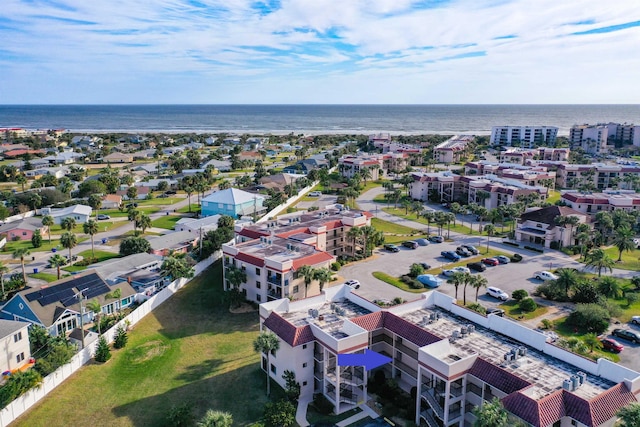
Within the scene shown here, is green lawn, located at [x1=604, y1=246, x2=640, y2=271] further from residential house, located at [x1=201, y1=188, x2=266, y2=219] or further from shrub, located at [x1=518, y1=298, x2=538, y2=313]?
residential house, located at [x1=201, y1=188, x2=266, y2=219]

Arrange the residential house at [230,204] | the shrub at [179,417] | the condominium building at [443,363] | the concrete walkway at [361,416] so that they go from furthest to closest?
the residential house at [230,204]
the concrete walkway at [361,416]
the shrub at [179,417]
the condominium building at [443,363]

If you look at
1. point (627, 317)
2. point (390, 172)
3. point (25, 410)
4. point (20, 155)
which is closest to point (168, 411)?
point (25, 410)

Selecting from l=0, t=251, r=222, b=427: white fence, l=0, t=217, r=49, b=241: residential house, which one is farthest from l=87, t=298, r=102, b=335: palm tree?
l=0, t=217, r=49, b=241: residential house

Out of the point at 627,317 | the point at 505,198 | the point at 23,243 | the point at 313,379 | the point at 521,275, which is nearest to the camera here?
the point at 313,379

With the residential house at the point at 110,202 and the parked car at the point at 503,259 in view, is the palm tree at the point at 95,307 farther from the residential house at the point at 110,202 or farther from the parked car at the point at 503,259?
the residential house at the point at 110,202

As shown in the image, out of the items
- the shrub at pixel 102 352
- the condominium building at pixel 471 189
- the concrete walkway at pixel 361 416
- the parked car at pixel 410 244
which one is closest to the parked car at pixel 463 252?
the parked car at pixel 410 244

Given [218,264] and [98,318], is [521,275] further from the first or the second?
[98,318]
